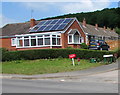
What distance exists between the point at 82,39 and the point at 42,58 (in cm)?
1280

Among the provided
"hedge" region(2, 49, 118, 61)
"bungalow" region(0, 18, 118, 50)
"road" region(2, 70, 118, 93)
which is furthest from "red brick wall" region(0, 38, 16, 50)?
"road" region(2, 70, 118, 93)

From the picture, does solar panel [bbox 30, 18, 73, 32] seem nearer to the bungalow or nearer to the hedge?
the bungalow

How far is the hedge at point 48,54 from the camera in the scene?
81.9 feet

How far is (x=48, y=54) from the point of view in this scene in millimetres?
26656

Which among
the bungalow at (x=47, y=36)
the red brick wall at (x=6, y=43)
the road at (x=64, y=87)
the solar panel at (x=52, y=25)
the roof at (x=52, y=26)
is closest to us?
the road at (x=64, y=87)

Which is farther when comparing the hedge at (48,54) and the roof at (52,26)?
the roof at (52,26)

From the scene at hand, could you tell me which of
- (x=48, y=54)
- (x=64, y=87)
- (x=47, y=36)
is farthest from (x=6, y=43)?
(x=64, y=87)

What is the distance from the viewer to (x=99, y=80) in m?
14.1

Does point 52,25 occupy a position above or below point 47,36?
above

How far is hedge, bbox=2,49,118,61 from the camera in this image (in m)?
25.0

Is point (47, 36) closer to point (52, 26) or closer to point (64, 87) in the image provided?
point (52, 26)

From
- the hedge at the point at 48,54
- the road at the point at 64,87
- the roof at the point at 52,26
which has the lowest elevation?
the road at the point at 64,87

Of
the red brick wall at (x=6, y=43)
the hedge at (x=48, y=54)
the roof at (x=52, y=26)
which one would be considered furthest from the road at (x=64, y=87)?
the red brick wall at (x=6, y=43)

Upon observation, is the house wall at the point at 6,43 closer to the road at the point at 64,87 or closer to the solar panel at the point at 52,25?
the solar panel at the point at 52,25
